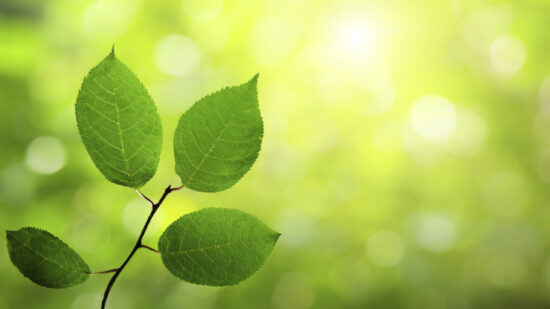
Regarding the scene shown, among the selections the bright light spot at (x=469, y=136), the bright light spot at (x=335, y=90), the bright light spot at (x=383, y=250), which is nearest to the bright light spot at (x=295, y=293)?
the bright light spot at (x=383, y=250)

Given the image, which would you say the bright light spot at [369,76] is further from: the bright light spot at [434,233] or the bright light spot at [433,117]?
the bright light spot at [434,233]

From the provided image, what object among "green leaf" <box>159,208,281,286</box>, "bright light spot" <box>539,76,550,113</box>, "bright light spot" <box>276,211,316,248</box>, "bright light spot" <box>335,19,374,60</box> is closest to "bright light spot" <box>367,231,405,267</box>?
"bright light spot" <box>276,211,316,248</box>

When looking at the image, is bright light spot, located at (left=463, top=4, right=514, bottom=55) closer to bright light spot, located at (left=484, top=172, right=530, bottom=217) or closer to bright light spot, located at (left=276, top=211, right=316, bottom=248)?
bright light spot, located at (left=484, top=172, right=530, bottom=217)

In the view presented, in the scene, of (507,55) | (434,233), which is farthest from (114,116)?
(507,55)

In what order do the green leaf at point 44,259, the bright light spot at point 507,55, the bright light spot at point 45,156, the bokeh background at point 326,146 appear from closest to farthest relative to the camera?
the green leaf at point 44,259
the bright light spot at point 45,156
the bokeh background at point 326,146
the bright light spot at point 507,55

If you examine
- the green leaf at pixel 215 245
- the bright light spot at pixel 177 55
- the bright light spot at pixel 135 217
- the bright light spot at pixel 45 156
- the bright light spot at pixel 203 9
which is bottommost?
the bright light spot at pixel 135 217

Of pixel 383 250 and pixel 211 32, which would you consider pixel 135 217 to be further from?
pixel 383 250

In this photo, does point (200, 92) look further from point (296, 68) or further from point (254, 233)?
point (254, 233)
